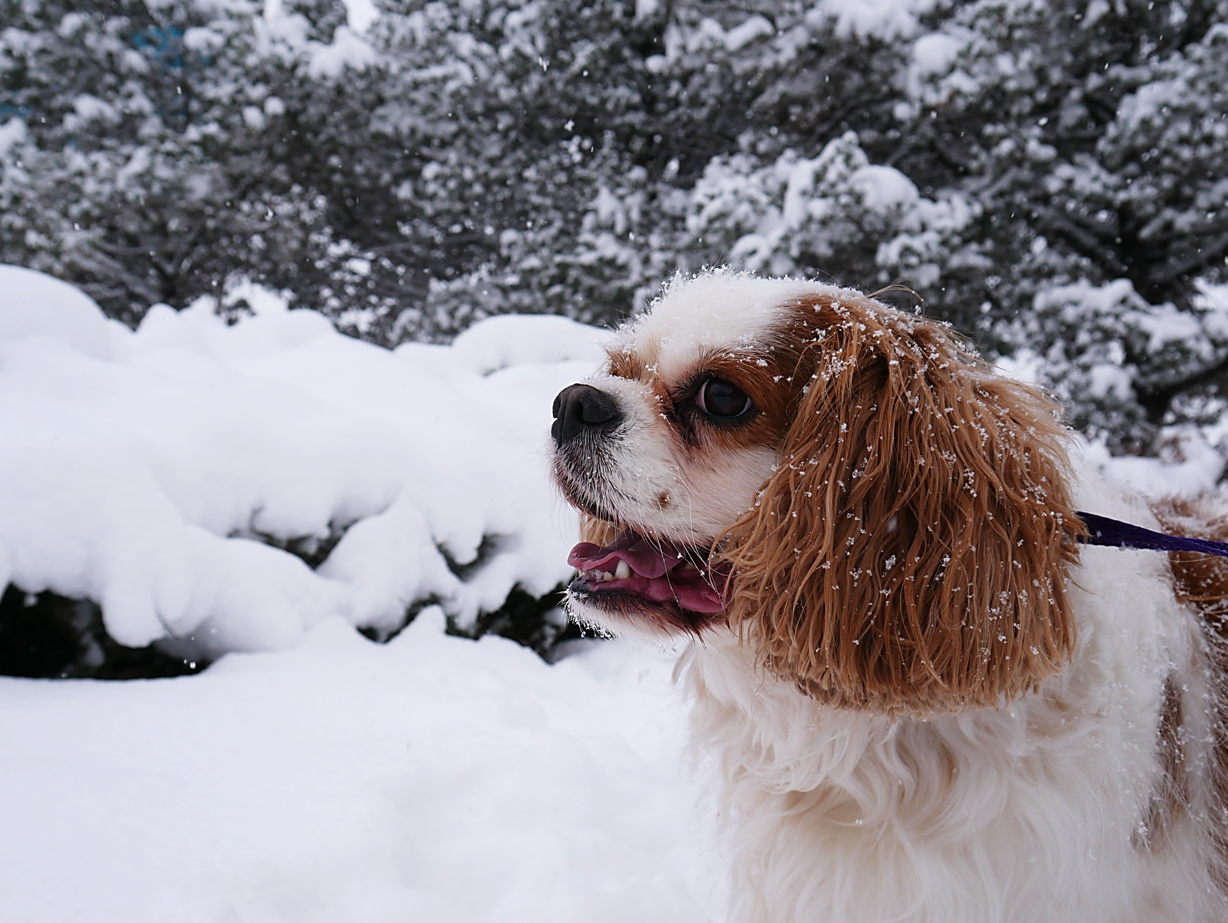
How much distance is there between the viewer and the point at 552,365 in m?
5.69

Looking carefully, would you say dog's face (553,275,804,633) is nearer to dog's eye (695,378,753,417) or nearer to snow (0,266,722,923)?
dog's eye (695,378,753,417)

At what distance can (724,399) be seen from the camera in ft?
4.63

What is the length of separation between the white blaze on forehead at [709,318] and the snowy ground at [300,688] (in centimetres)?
44

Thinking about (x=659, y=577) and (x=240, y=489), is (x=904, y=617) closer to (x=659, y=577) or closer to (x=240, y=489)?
(x=659, y=577)

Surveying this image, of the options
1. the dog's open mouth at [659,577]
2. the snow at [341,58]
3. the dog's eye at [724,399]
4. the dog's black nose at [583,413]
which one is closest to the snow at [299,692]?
the dog's black nose at [583,413]

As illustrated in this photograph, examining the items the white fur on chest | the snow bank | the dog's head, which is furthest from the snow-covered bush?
the white fur on chest

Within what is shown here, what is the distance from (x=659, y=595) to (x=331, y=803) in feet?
3.86

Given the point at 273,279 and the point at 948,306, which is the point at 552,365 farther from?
the point at 273,279

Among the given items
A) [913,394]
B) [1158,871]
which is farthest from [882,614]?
[1158,871]

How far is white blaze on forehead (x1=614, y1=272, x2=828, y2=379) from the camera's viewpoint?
144cm

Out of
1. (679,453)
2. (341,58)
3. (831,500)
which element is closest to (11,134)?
(341,58)

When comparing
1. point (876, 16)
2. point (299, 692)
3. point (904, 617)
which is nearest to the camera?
point (904, 617)

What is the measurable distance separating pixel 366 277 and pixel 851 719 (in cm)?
1363

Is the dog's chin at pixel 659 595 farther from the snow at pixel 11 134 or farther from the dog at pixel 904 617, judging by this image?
the snow at pixel 11 134
